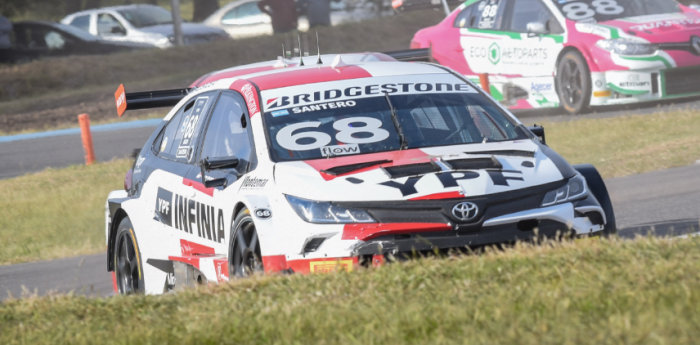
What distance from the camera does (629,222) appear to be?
7898mm

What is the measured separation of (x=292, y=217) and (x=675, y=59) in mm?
9064

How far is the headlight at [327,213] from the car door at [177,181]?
116cm

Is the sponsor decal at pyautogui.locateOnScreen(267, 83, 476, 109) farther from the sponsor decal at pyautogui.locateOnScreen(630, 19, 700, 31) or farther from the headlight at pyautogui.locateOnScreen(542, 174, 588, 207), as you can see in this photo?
the sponsor decal at pyautogui.locateOnScreen(630, 19, 700, 31)

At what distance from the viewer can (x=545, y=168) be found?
18.2 feet

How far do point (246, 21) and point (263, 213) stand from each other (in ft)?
85.9

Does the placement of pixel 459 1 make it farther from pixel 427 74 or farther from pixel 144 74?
pixel 144 74

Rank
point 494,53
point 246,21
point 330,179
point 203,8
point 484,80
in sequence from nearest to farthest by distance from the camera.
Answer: point 330,179, point 494,53, point 484,80, point 246,21, point 203,8

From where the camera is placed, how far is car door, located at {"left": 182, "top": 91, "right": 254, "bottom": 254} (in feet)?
19.5

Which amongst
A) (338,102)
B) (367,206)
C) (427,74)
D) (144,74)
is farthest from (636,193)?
(144,74)

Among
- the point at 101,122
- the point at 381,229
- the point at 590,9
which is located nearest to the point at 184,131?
the point at 381,229

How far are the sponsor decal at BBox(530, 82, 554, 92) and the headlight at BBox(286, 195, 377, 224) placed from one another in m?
9.51

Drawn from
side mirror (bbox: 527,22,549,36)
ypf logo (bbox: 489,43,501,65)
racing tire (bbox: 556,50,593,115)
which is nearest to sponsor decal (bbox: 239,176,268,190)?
racing tire (bbox: 556,50,593,115)

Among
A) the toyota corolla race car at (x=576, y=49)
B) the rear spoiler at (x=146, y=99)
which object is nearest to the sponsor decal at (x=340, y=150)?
the rear spoiler at (x=146, y=99)

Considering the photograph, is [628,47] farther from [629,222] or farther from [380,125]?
[380,125]
